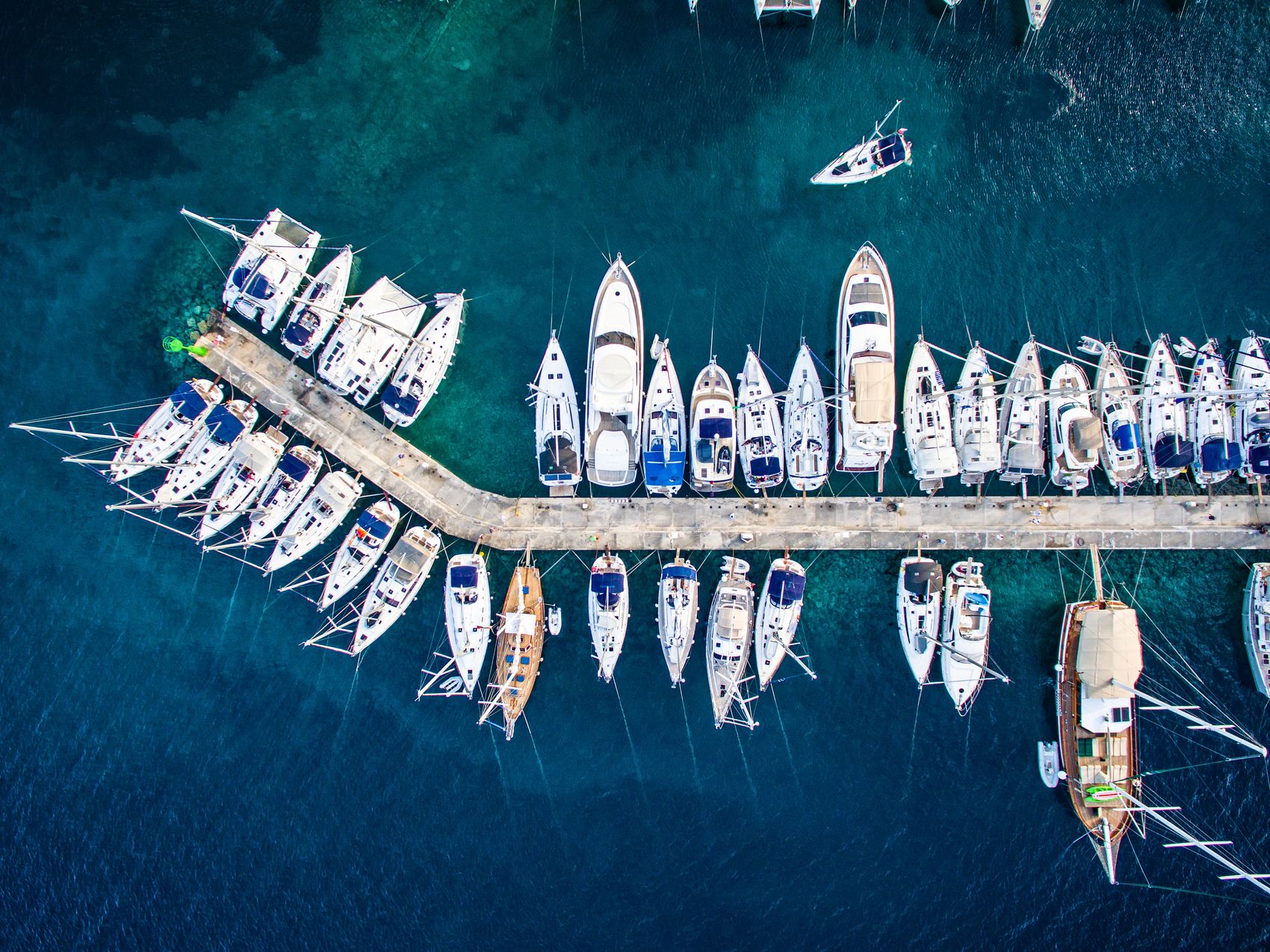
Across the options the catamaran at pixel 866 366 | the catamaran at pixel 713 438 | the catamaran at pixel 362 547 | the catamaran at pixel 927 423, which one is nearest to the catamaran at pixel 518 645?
the catamaran at pixel 362 547

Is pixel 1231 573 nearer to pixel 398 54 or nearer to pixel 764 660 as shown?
pixel 764 660

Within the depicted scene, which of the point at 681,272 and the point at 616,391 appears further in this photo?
the point at 681,272

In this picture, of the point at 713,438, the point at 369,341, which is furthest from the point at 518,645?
the point at 369,341

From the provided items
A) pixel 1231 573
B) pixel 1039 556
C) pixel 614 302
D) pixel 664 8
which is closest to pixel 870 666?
pixel 1039 556

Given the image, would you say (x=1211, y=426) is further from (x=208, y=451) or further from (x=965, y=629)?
(x=208, y=451)

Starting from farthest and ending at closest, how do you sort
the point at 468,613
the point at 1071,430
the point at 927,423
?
1. the point at 468,613
2. the point at 927,423
3. the point at 1071,430

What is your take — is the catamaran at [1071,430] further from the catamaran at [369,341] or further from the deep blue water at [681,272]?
the catamaran at [369,341]

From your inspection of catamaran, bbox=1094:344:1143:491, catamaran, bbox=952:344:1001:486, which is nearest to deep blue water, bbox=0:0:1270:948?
catamaran, bbox=952:344:1001:486
